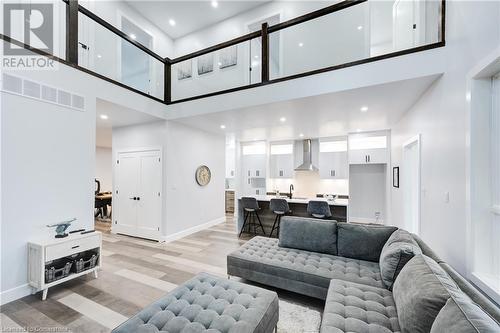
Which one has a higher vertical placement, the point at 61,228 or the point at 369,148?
the point at 369,148

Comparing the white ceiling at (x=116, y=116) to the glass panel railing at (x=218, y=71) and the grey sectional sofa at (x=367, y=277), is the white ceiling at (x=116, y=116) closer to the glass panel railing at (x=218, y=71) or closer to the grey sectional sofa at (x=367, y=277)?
the glass panel railing at (x=218, y=71)

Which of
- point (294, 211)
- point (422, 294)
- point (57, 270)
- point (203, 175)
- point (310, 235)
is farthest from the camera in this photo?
point (203, 175)

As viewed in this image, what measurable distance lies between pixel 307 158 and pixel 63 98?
6.01m

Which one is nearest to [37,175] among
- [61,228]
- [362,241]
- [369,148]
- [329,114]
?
[61,228]

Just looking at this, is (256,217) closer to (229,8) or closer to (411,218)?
(411,218)

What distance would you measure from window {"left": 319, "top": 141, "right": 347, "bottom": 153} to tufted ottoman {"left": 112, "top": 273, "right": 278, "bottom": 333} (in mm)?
5569

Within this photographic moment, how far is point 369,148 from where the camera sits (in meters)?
6.07

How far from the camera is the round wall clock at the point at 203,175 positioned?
18.4 ft

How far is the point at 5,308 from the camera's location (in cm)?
236

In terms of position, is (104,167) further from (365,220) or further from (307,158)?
(365,220)

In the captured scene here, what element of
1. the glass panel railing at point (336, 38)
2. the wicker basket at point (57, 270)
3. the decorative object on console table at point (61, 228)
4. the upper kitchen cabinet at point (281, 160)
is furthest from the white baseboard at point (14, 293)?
the upper kitchen cabinet at point (281, 160)

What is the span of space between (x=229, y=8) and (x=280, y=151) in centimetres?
437

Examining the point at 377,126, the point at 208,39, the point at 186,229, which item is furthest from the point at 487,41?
the point at 208,39

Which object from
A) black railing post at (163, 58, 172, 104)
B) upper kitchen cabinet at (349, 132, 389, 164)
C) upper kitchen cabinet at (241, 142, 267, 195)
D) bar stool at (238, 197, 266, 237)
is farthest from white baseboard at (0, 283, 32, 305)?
upper kitchen cabinet at (349, 132, 389, 164)
